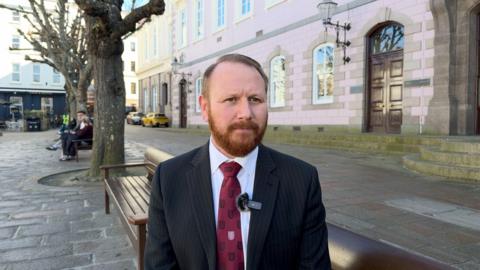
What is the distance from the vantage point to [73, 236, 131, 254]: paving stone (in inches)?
146

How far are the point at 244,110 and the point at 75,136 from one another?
9738mm

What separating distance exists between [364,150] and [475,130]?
2.96m

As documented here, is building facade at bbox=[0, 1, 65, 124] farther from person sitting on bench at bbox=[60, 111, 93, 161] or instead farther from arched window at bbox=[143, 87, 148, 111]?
person sitting on bench at bbox=[60, 111, 93, 161]

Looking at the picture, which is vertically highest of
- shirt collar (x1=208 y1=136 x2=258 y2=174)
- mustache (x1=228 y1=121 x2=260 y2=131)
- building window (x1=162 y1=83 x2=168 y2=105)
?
building window (x1=162 y1=83 x2=168 y2=105)

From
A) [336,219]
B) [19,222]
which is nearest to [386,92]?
[336,219]

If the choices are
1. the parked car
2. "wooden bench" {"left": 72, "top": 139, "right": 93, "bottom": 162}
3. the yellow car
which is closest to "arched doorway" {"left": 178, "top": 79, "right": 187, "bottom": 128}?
the yellow car

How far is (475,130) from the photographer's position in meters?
10.6

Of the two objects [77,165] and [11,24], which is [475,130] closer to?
[77,165]

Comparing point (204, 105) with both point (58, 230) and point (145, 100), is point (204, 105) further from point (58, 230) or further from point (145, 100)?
point (145, 100)

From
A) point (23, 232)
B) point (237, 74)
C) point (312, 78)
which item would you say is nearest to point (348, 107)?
point (312, 78)

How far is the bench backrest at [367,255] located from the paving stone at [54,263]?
99.9 inches

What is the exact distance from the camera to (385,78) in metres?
13.0

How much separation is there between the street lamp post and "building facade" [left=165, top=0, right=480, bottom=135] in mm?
120

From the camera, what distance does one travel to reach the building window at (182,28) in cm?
2977
